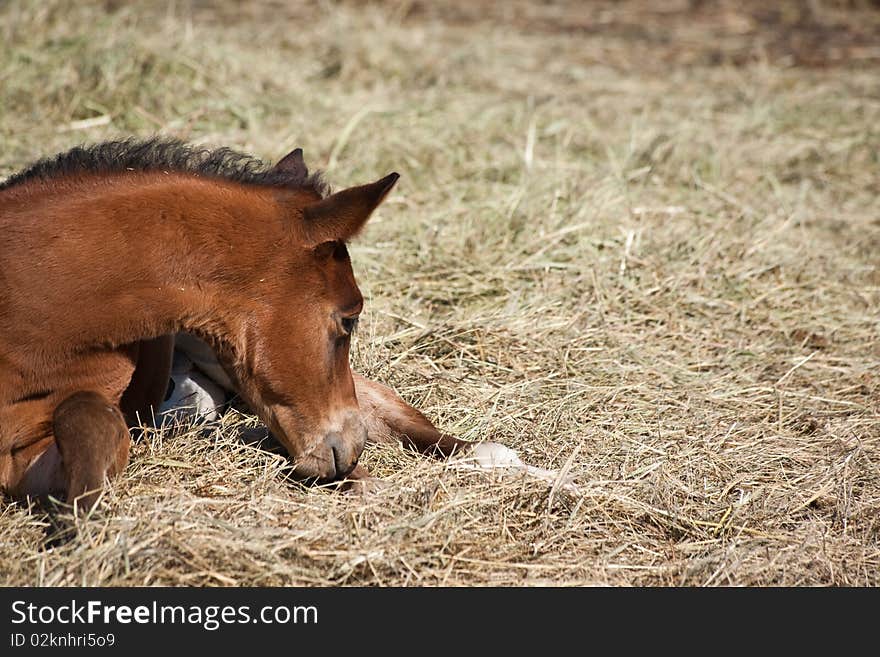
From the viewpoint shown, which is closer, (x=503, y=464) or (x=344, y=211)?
(x=344, y=211)

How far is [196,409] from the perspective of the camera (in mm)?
4227

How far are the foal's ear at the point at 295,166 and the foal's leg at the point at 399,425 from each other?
0.92m

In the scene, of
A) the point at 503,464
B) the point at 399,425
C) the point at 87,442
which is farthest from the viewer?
the point at 399,425

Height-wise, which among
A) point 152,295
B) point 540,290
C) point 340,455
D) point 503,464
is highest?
point 152,295

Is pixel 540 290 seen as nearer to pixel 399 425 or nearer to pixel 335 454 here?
pixel 399 425

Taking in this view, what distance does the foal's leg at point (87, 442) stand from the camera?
3.30 m

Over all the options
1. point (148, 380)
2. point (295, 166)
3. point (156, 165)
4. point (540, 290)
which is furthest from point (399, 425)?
point (540, 290)

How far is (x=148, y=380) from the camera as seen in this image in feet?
12.9

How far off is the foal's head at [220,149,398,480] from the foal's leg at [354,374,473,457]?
476 millimetres

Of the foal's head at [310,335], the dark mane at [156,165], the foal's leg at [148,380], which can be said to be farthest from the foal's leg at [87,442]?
the dark mane at [156,165]

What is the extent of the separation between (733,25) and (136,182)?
29.6 ft

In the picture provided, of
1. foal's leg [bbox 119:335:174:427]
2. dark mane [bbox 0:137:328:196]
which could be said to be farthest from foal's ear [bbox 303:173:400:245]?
A: foal's leg [bbox 119:335:174:427]

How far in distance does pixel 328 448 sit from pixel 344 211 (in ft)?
2.68

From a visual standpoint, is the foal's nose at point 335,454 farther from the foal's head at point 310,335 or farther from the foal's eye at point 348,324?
the foal's eye at point 348,324
